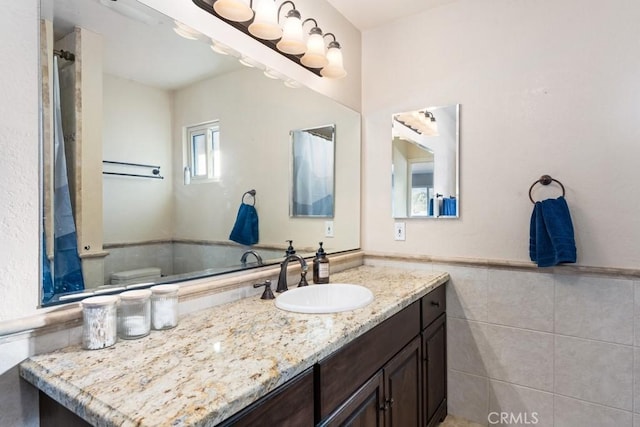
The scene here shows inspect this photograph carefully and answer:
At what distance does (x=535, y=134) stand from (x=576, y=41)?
0.47 metres

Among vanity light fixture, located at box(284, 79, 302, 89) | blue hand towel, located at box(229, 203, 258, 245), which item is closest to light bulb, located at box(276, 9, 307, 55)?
vanity light fixture, located at box(284, 79, 302, 89)

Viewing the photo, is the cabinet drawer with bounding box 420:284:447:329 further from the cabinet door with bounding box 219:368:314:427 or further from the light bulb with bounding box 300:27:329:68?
the light bulb with bounding box 300:27:329:68

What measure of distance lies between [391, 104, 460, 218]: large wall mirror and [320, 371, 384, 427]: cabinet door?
114 cm

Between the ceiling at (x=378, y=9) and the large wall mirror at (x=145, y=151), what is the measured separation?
0.68 m

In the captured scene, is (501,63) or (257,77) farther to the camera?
(501,63)

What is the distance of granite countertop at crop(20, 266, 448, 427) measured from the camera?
25.0 inches

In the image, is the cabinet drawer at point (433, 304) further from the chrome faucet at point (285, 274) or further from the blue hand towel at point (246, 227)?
the blue hand towel at point (246, 227)

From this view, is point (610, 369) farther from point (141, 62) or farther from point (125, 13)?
point (125, 13)

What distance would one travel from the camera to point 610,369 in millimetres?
1588

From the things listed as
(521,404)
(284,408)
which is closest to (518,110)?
(521,404)

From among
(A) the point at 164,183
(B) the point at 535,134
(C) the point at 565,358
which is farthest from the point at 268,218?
(C) the point at 565,358

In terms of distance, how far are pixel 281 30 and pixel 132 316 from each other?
1.33 meters

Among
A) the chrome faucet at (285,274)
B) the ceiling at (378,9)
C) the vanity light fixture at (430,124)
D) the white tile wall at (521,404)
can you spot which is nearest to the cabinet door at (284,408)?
the chrome faucet at (285,274)

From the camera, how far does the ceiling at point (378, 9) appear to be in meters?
2.01
